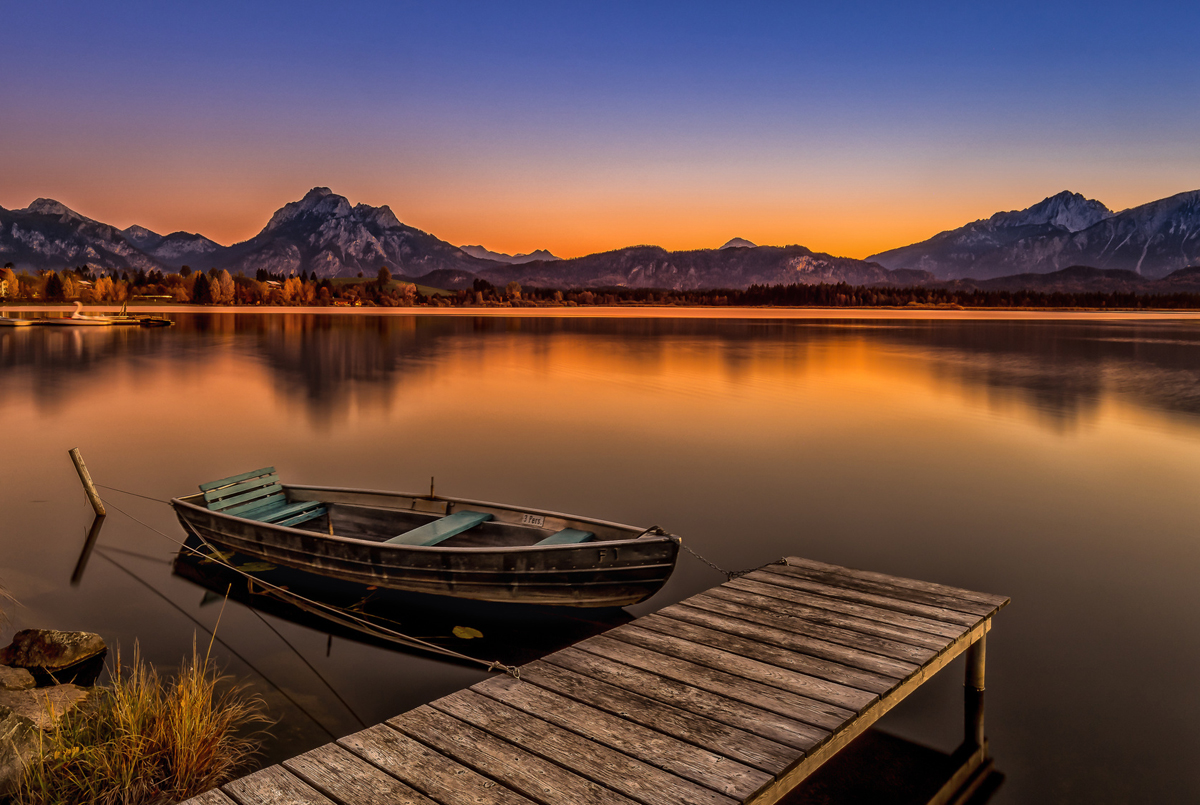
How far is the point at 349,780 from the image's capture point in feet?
18.1

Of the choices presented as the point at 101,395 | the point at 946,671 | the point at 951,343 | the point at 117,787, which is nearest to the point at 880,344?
the point at 951,343

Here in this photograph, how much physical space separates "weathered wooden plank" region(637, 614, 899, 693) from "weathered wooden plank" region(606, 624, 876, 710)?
0.07 metres

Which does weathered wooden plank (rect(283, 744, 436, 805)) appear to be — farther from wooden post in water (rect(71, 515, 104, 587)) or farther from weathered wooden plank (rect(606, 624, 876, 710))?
wooden post in water (rect(71, 515, 104, 587))

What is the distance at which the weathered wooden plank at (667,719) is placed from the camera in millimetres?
5820

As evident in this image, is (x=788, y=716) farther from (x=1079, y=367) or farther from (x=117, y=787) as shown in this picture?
(x=1079, y=367)

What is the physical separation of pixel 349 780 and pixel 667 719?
7.91ft

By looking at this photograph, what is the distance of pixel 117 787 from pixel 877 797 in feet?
20.9

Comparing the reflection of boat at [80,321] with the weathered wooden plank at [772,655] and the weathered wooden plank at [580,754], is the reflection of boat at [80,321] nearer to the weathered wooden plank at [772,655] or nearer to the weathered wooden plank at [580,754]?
the weathered wooden plank at [772,655]

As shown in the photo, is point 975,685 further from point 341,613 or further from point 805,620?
point 341,613

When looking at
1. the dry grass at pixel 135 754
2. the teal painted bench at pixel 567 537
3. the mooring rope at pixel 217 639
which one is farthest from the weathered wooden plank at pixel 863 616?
the dry grass at pixel 135 754

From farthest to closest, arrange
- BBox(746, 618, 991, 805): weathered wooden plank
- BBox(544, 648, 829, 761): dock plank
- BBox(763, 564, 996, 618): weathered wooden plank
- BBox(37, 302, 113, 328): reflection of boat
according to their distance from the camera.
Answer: BBox(37, 302, 113, 328): reflection of boat
BBox(763, 564, 996, 618): weathered wooden plank
BBox(544, 648, 829, 761): dock plank
BBox(746, 618, 991, 805): weathered wooden plank

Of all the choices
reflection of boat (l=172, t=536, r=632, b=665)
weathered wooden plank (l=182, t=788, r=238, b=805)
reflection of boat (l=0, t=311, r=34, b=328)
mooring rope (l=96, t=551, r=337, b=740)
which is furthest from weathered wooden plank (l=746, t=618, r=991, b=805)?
reflection of boat (l=0, t=311, r=34, b=328)

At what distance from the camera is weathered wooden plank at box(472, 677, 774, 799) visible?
5.52 m

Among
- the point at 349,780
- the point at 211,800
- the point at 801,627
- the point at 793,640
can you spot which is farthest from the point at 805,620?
the point at 211,800
